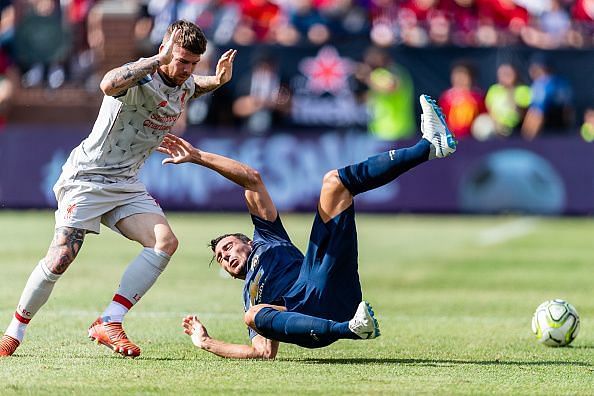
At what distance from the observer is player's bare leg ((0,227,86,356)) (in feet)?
26.8

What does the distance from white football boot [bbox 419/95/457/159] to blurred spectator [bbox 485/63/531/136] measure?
1564 cm

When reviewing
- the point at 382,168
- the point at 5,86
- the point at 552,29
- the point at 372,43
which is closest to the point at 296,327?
the point at 382,168

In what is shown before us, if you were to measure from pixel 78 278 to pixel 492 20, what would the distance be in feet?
44.6

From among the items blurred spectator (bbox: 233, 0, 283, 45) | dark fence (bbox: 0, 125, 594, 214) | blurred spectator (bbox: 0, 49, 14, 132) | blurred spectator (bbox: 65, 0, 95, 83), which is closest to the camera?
dark fence (bbox: 0, 125, 594, 214)

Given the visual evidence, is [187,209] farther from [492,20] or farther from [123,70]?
[123,70]

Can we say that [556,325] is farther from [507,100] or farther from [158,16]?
[158,16]

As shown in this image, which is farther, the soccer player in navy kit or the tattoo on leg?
the tattoo on leg

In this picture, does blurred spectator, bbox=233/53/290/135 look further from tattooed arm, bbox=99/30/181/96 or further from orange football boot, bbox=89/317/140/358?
tattooed arm, bbox=99/30/181/96

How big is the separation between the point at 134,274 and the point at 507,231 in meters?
13.5

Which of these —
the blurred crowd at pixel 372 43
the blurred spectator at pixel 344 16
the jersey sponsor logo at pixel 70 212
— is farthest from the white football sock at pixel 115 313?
the blurred spectator at pixel 344 16

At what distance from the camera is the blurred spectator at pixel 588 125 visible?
930 inches

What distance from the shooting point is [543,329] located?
30.4ft

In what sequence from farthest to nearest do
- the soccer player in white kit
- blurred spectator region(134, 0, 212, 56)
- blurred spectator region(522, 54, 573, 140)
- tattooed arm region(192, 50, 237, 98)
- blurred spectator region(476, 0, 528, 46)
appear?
blurred spectator region(476, 0, 528, 46) → blurred spectator region(134, 0, 212, 56) → blurred spectator region(522, 54, 573, 140) → tattooed arm region(192, 50, 237, 98) → the soccer player in white kit

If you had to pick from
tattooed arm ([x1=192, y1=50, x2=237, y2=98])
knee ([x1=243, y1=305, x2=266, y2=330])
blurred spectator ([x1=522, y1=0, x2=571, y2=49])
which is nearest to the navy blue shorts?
knee ([x1=243, y1=305, x2=266, y2=330])
